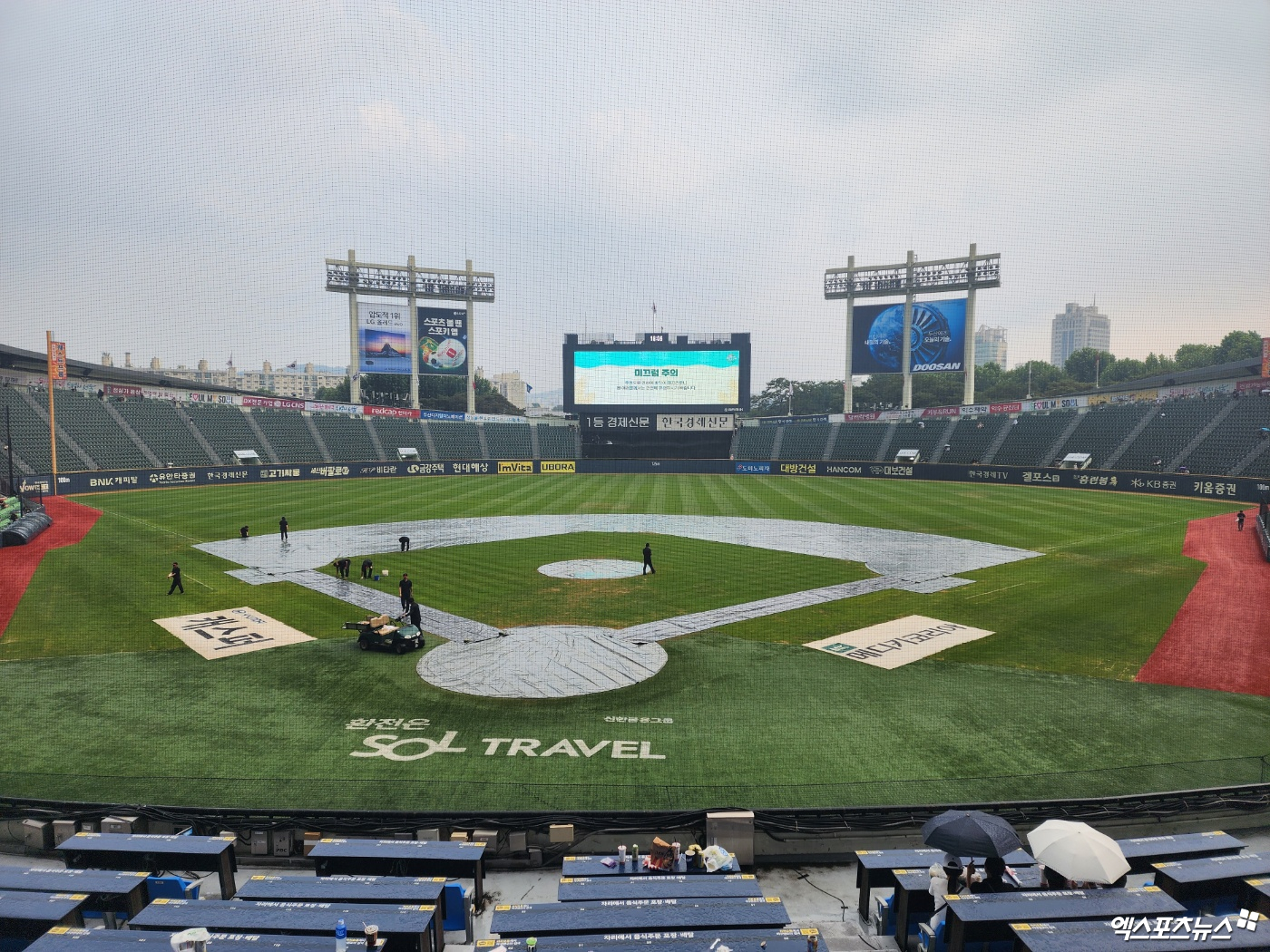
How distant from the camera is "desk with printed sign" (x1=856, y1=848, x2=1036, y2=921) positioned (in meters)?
7.54

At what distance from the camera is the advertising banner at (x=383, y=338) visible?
73.7m

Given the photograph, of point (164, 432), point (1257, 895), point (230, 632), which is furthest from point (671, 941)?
point (164, 432)

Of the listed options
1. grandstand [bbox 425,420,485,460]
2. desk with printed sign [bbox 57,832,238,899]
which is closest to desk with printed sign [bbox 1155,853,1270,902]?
desk with printed sign [bbox 57,832,238,899]

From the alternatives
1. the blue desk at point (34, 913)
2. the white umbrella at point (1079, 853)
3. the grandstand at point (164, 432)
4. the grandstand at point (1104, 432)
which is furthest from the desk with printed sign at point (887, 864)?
the grandstand at point (164, 432)

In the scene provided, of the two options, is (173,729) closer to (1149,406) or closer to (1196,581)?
(1196,581)

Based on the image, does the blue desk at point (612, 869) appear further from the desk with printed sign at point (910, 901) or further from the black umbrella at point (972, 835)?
the black umbrella at point (972, 835)

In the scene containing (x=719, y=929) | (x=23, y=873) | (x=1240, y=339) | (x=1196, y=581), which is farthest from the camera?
(x=1240, y=339)

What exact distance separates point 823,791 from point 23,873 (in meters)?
9.70

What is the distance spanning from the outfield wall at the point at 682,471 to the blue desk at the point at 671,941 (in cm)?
4799

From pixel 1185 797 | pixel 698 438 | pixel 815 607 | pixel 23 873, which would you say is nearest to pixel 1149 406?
pixel 698 438

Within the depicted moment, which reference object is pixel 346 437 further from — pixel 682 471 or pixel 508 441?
pixel 682 471

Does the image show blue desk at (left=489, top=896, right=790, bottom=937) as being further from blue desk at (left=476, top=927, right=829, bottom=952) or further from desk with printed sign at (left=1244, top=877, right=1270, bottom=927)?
desk with printed sign at (left=1244, top=877, right=1270, bottom=927)

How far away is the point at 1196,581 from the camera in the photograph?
2319 centimetres

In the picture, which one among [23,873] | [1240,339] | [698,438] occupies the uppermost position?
[1240,339]
